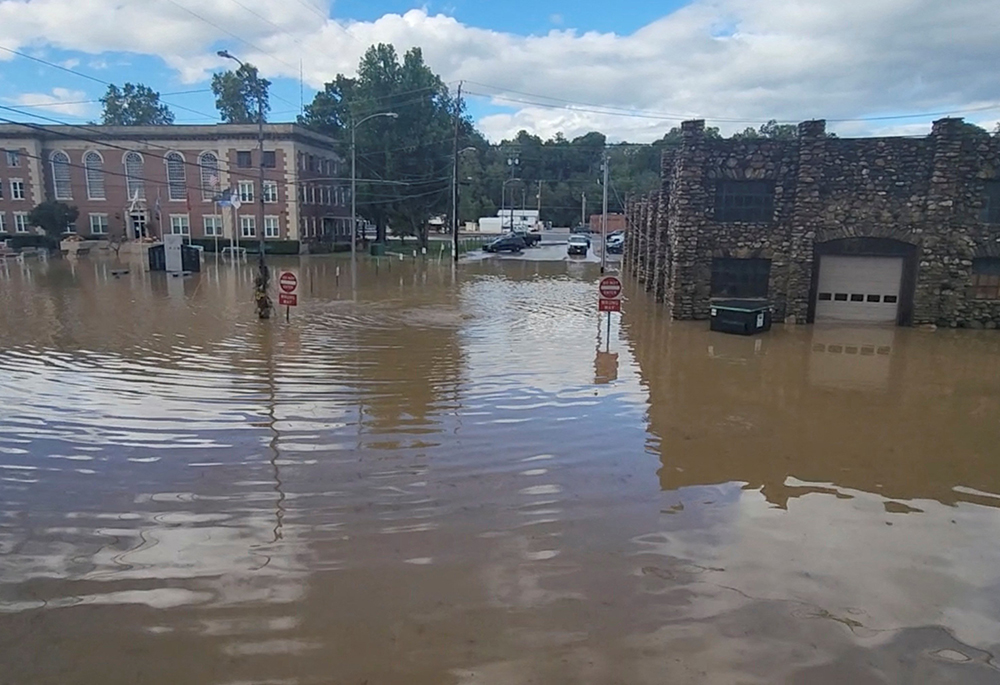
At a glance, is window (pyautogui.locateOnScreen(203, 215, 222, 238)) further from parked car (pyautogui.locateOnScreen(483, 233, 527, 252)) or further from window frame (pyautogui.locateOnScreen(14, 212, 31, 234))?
parked car (pyautogui.locateOnScreen(483, 233, 527, 252))

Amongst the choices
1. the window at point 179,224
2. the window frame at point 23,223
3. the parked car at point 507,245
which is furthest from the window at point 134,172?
the parked car at point 507,245

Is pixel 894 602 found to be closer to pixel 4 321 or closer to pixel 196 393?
pixel 196 393

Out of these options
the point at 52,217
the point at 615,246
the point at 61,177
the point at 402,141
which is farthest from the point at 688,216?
the point at 61,177

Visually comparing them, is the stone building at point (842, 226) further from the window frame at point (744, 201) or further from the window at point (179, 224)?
the window at point (179, 224)

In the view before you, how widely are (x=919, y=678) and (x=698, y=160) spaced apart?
18785mm

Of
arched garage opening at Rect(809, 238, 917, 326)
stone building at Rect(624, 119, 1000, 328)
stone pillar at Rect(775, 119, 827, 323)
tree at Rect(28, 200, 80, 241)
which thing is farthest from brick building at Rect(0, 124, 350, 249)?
arched garage opening at Rect(809, 238, 917, 326)

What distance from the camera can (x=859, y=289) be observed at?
856 inches

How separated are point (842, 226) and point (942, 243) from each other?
2.83 metres

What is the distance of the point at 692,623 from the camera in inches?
214

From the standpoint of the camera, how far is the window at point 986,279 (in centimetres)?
2067

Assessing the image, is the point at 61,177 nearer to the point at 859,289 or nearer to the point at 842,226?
the point at 842,226

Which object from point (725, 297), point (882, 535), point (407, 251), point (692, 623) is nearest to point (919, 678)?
point (692, 623)

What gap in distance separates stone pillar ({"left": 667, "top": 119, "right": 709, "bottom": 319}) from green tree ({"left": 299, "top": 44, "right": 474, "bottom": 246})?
1471 inches

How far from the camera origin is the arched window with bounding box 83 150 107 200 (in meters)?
61.7
